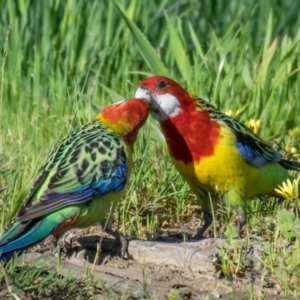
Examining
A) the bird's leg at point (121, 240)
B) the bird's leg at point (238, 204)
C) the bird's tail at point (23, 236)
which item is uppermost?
the bird's tail at point (23, 236)

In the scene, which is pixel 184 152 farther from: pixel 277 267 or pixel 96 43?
pixel 96 43

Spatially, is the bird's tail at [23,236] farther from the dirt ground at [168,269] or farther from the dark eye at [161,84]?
the dark eye at [161,84]

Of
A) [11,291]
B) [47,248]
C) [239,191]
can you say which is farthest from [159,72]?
[11,291]

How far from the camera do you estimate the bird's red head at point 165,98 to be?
573 cm

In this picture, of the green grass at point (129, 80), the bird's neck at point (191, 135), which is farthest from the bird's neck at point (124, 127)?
the green grass at point (129, 80)

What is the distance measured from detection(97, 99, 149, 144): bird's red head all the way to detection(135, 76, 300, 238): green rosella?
0.78 feet

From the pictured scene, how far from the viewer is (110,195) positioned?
200 inches

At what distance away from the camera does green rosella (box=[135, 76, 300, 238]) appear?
18.1 ft

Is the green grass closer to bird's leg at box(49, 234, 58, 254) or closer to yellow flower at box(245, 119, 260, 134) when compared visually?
yellow flower at box(245, 119, 260, 134)

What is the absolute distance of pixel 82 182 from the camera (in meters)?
4.95

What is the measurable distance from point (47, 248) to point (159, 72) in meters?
2.20

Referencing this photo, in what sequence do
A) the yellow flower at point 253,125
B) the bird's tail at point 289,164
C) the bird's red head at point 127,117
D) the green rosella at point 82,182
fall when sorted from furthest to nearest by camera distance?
the yellow flower at point 253,125, the bird's tail at point 289,164, the bird's red head at point 127,117, the green rosella at point 82,182

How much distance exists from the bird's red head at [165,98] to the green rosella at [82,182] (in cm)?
23

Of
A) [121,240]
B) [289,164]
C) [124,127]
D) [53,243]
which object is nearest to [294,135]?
[289,164]
